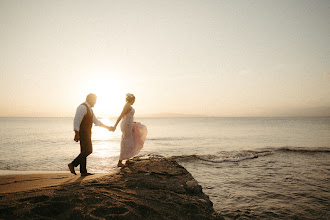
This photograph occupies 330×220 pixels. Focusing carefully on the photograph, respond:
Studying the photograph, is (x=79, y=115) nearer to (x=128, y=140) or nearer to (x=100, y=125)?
(x=100, y=125)

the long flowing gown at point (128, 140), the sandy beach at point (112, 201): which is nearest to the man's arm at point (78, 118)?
the long flowing gown at point (128, 140)

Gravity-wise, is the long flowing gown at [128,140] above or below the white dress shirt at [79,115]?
below

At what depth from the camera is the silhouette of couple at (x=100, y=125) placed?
244 inches

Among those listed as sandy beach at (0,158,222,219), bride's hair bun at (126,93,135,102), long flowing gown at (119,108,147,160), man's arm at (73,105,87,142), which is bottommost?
sandy beach at (0,158,222,219)

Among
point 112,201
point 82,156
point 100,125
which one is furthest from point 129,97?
point 112,201

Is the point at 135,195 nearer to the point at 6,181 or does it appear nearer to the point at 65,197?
the point at 65,197

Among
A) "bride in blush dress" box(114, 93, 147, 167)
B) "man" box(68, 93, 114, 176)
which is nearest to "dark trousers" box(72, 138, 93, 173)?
"man" box(68, 93, 114, 176)

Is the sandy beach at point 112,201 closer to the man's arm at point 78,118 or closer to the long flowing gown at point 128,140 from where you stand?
the man's arm at point 78,118

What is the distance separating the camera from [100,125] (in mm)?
7168

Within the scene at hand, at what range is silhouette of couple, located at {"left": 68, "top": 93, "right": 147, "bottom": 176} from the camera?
244 inches


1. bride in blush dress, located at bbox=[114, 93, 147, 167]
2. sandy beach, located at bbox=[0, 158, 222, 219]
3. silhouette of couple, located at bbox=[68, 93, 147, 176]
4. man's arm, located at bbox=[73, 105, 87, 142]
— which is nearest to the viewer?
sandy beach, located at bbox=[0, 158, 222, 219]

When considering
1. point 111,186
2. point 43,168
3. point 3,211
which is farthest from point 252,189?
point 43,168

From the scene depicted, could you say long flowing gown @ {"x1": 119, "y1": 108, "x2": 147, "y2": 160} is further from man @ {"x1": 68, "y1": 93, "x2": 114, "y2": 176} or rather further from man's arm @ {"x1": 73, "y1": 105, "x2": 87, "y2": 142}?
man's arm @ {"x1": 73, "y1": 105, "x2": 87, "y2": 142}

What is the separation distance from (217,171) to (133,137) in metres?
4.16
